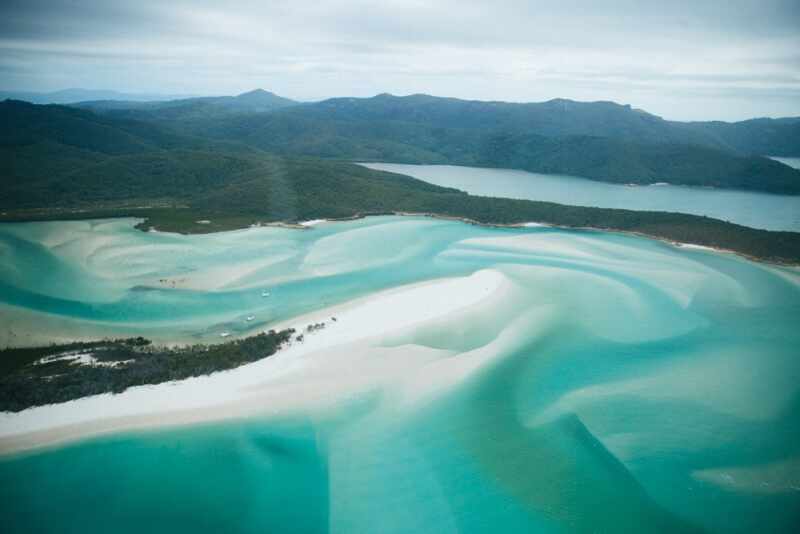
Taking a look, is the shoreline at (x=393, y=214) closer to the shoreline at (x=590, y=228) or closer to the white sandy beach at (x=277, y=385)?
the shoreline at (x=590, y=228)

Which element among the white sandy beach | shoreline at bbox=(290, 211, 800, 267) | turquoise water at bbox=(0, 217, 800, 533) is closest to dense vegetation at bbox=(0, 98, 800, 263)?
shoreline at bbox=(290, 211, 800, 267)

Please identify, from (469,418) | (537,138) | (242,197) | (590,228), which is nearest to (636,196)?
(590,228)

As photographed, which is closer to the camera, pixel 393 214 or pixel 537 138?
pixel 393 214

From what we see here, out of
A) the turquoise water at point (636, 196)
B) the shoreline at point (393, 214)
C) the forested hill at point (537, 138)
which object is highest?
the forested hill at point (537, 138)

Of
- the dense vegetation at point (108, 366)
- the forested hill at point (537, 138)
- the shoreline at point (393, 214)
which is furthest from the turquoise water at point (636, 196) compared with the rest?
the dense vegetation at point (108, 366)

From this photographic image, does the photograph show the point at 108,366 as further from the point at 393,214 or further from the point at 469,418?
the point at 393,214

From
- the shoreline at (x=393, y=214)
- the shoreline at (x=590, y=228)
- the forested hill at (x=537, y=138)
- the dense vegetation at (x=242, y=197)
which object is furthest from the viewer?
the forested hill at (x=537, y=138)
